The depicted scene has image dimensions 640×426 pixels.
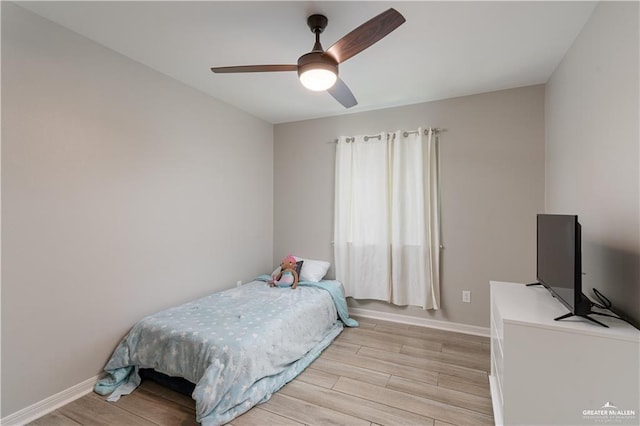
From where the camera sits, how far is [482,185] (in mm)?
2986

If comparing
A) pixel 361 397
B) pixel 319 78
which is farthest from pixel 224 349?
pixel 319 78

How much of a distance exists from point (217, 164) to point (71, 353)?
2069 mm

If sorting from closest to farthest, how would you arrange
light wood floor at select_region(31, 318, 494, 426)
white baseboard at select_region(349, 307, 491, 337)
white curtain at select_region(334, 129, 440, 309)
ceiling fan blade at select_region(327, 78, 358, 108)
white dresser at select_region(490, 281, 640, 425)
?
white dresser at select_region(490, 281, 640, 425), light wood floor at select_region(31, 318, 494, 426), ceiling fan blade at select_region(327, 78, 358, 108), white baseboard at select_region(349, 307, 491, 337), white curtain at select_region(334, 129, 440, 309)

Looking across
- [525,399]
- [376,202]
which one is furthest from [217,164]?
[525,399]

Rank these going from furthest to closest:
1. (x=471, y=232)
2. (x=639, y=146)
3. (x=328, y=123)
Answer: (x=328, y=123) → (x=471, y=232) → (x=639, y=146)

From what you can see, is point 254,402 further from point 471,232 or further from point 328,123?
point 328,123

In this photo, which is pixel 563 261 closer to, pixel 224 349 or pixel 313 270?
pixel 224 349

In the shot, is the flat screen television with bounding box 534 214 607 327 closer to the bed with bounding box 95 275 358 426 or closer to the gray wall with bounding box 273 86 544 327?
the gray wall with bounding box 273 86 544 327

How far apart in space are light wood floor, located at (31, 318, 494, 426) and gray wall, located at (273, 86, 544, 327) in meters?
0.70

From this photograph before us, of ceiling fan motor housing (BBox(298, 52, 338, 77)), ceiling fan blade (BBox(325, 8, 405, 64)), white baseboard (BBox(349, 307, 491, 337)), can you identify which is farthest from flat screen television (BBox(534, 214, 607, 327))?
ceiling fan motor housing (BBox(298, 52, 338, 77))

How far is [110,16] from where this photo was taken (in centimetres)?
183

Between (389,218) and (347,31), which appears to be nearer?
(347,31)

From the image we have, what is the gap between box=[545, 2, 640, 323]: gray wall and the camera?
1358 millimetres

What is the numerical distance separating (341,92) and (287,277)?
211cm
